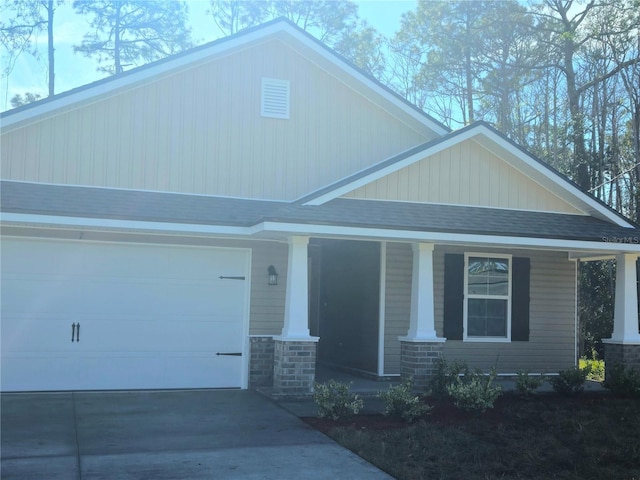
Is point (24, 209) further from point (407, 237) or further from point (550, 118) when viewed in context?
point (550, 118)

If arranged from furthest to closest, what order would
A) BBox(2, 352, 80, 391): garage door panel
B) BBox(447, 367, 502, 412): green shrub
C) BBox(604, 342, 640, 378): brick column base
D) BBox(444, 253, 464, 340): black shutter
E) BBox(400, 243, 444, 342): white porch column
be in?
1. BBox(444, 253, 464, 340): black shutter
2. BBox(604, 342, 640, 378): brick column base
3. BBox(400, 243, 444, 342): white porch column
4. BBox(2, 352, 80, 391): garage door panel
5. BBox(447, 367, 502, 412): green shrub

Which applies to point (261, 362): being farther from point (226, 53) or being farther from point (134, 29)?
point (134, 29)

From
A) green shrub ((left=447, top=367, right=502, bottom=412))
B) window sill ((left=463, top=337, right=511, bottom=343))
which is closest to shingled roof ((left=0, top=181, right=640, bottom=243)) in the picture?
green shrub ((left=447, top=367, right=502, bottom=412))

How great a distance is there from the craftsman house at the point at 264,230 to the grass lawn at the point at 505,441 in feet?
6.01

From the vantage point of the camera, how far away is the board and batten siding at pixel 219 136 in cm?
1155

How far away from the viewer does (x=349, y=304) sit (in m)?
14.2

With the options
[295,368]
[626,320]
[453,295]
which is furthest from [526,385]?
[295,368]

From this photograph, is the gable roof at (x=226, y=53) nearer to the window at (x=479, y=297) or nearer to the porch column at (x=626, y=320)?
the window at (x=479, y=297)

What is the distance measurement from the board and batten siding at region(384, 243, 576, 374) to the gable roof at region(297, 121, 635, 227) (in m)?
1.50

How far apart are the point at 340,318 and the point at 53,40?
17.4 metres

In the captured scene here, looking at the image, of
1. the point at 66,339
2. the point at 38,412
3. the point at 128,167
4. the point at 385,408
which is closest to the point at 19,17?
the point at 128,167

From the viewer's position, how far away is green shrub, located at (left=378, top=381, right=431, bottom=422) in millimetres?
9109

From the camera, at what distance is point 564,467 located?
289 inches

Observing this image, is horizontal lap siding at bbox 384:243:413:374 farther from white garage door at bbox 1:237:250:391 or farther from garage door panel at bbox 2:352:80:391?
garage door panel at bbox 2:352:80:391
